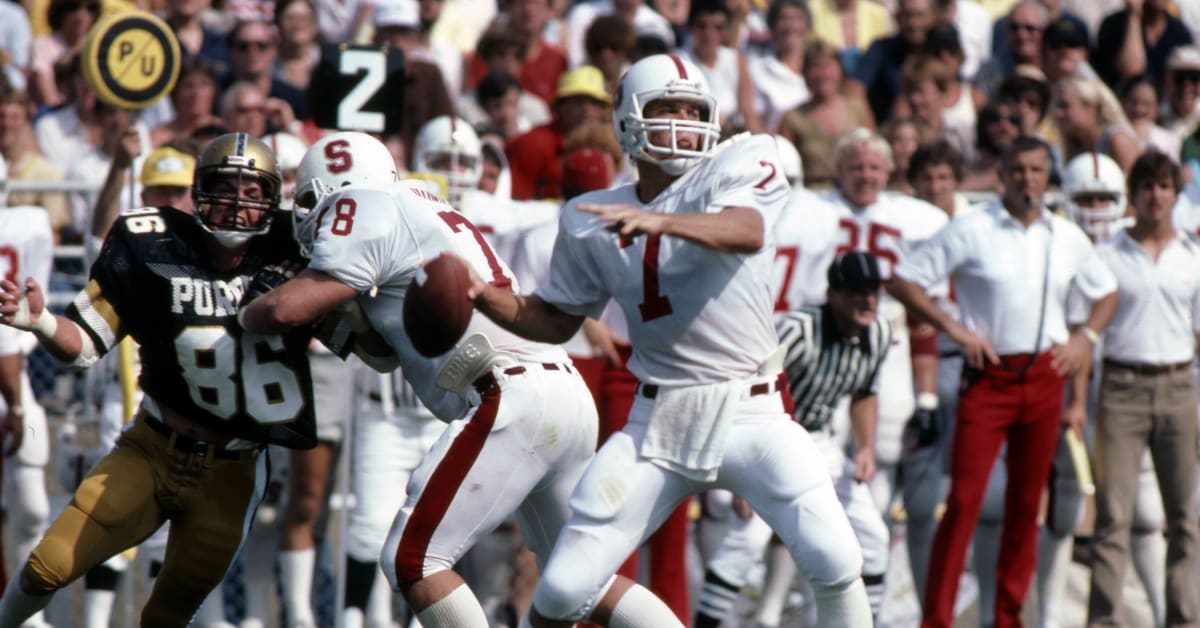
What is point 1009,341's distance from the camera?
7777 millimetres

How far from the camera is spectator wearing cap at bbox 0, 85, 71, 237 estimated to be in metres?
8.73

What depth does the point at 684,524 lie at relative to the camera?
7.64 metres

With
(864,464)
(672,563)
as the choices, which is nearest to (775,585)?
(672,563)

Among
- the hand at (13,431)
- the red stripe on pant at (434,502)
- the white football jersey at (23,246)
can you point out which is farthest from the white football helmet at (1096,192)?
the hand at (13,431)

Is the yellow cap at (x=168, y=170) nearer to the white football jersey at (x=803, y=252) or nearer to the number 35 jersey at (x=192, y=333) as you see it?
the number 35 jersey at (x=192, y=333)

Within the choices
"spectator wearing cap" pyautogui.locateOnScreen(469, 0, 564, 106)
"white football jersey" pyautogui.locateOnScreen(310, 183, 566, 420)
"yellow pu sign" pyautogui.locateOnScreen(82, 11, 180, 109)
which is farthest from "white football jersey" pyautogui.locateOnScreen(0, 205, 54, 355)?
"spectator wearing cap" pyautogui.locateOnScreen(469, 0, 564, 106)

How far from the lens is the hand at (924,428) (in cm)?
799

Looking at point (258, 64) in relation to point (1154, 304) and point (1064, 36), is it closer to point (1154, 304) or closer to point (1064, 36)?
point (1064, 36)

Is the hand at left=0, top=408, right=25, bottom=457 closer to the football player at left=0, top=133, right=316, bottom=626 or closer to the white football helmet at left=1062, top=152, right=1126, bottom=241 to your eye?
the football player at left=0, top=133, right=316, bottom=626

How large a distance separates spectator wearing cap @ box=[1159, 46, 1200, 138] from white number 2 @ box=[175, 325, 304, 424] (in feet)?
19.7

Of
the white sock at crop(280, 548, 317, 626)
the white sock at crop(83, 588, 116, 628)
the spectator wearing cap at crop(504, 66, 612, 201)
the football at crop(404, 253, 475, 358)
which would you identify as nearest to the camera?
the football at crop(404, 253, 475, 358)

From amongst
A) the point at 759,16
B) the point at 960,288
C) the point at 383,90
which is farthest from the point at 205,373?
the point at 759,16

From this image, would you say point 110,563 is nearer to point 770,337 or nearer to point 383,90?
point 383,90

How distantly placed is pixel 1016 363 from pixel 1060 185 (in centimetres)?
195
